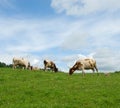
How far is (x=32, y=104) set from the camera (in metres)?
23.8

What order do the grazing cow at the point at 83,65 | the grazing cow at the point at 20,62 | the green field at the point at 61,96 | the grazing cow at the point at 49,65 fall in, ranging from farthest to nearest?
the grazing cow at the point at 49,65, the grazing cow at the point at 20,62, the grazing cow at the point at 83,65, the green field at the point at 61,96

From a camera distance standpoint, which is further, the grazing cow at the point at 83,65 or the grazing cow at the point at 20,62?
the grazing cow at the point at 20,62

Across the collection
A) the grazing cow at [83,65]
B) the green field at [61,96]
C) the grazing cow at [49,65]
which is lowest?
the green field at [61,96]

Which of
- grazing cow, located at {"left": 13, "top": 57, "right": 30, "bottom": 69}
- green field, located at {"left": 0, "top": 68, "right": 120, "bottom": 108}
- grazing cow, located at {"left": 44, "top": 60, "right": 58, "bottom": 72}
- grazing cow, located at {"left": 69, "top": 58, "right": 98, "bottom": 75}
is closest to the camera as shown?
green field, located at {"left": 0, "top": 68, "right": 120, "bottom": 108}

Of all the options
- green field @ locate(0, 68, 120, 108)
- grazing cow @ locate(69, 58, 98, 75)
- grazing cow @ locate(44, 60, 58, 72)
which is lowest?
green field @ locate(0, 68, 120, 108)

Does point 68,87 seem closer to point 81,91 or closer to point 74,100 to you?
point 81,91

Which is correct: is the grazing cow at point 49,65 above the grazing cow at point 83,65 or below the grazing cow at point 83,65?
above

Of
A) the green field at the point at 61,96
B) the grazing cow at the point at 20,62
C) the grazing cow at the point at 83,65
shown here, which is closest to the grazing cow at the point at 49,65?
the grazing cow at the point at 20,62

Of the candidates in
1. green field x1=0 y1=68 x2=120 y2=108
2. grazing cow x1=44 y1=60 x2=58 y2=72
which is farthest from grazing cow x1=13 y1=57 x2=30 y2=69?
green field x1=0 y1=68 x2=120 y2=108

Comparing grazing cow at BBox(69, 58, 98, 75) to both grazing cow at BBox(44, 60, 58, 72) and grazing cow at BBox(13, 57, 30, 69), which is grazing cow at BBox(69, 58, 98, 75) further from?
grazing cow at BBox(44, 60, 58, 72)

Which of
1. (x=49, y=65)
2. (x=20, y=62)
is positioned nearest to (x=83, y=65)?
(x=20, y=62)

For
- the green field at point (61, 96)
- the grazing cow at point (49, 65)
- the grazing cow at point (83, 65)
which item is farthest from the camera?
the grazing cow at point (49, 65)

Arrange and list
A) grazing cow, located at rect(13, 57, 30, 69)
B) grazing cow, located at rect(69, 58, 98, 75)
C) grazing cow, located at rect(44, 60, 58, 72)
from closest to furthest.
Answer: grazing cow, located at rect(69, 58, 98, 75), grazing cow, located at rect(13, 57, 30, 69), grazing cow, located at rect(44, 60, 58, 72)

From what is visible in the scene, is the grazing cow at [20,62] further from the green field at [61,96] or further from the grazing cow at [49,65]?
the green field at [61,96]
